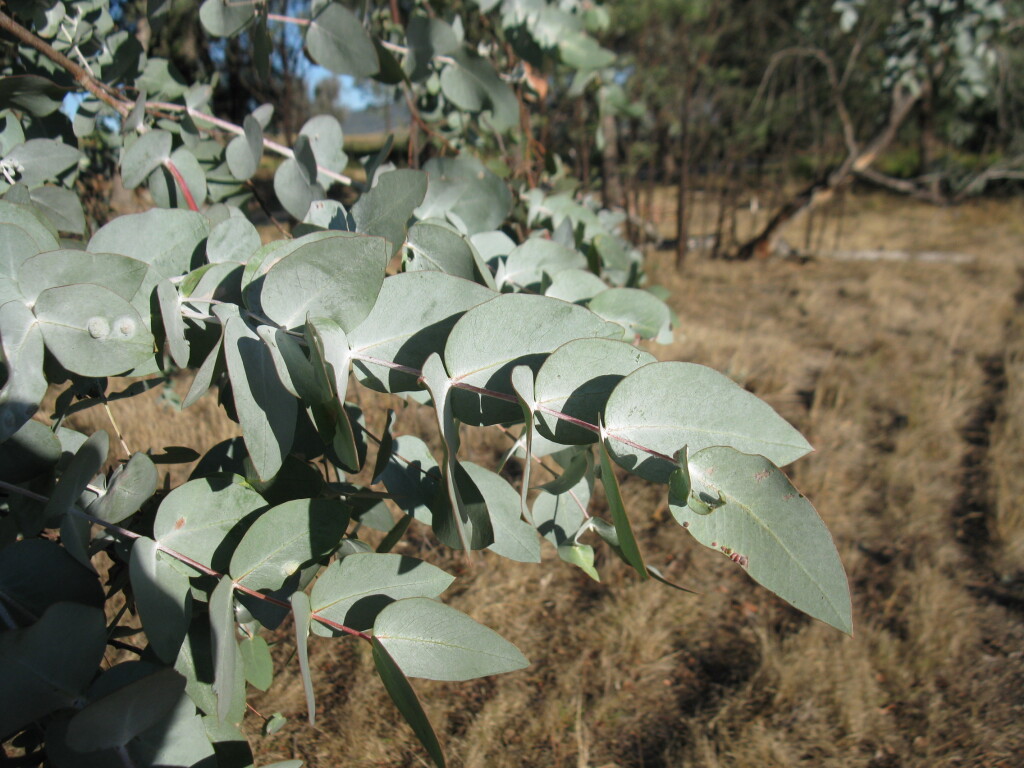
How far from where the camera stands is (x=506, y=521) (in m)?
0.59

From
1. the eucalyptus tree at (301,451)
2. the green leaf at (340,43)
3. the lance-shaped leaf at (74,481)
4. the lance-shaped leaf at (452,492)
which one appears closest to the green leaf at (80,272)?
the eucalyptus tree at (301,451)

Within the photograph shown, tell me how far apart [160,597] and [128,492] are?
0.09 metres

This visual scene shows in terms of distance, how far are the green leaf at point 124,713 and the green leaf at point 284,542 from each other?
0.09m

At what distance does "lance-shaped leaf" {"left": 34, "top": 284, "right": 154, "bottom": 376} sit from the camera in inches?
16.7

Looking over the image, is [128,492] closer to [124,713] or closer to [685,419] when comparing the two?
[124,713]

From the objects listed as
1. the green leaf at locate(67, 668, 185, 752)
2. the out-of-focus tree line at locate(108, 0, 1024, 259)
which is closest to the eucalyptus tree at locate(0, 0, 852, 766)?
the green leaf at locate(67, 668, 185, 752)

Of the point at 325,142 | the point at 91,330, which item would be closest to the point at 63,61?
the point at 325,142

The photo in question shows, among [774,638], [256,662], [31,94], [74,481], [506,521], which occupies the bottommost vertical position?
[774,638]

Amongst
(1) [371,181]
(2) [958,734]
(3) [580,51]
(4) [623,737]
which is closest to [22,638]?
A: (1) [371,181]

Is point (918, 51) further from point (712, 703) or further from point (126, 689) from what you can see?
point (126, 689)

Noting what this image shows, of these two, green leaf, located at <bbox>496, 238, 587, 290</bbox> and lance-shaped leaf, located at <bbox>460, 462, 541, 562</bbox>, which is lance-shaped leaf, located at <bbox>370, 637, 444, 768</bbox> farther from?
green leaf, located at <bbox>496, 238, 587, 290</bbox>

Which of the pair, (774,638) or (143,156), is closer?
(143,156)

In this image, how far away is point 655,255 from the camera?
4.97 m

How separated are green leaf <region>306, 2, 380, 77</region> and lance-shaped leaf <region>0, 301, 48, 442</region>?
1.27 ft
